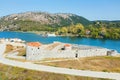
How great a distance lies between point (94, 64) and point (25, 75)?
17.3m

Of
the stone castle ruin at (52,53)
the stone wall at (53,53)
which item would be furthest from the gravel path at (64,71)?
the stone castle ruin at (52,53)

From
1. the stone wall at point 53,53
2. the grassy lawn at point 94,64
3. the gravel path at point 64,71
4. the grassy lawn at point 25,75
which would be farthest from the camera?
the stone wall at point 53,53

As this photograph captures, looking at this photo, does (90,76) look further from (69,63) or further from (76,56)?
(76,56)

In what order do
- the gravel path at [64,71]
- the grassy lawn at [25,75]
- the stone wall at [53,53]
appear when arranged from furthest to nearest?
the stone wall at [53,53], the gravel path at [64,71], the grassy lawn at [25,75]

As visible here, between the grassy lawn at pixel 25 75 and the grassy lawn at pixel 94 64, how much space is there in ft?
25.6

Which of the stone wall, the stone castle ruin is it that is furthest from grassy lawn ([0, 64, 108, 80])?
the stone castle ruin

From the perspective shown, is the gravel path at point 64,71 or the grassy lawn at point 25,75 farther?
the gravel path at point 64,71

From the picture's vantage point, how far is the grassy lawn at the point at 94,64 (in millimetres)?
62625

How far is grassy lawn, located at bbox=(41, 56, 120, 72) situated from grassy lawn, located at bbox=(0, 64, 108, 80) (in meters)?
7.80

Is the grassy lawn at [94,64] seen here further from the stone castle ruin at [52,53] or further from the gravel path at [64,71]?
the gravel path at [64,71]

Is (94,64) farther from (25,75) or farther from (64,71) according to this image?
(25,75)

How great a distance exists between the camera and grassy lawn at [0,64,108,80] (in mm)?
53647

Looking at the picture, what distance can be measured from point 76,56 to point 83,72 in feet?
51.8

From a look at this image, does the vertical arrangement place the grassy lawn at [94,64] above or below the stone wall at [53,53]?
below
